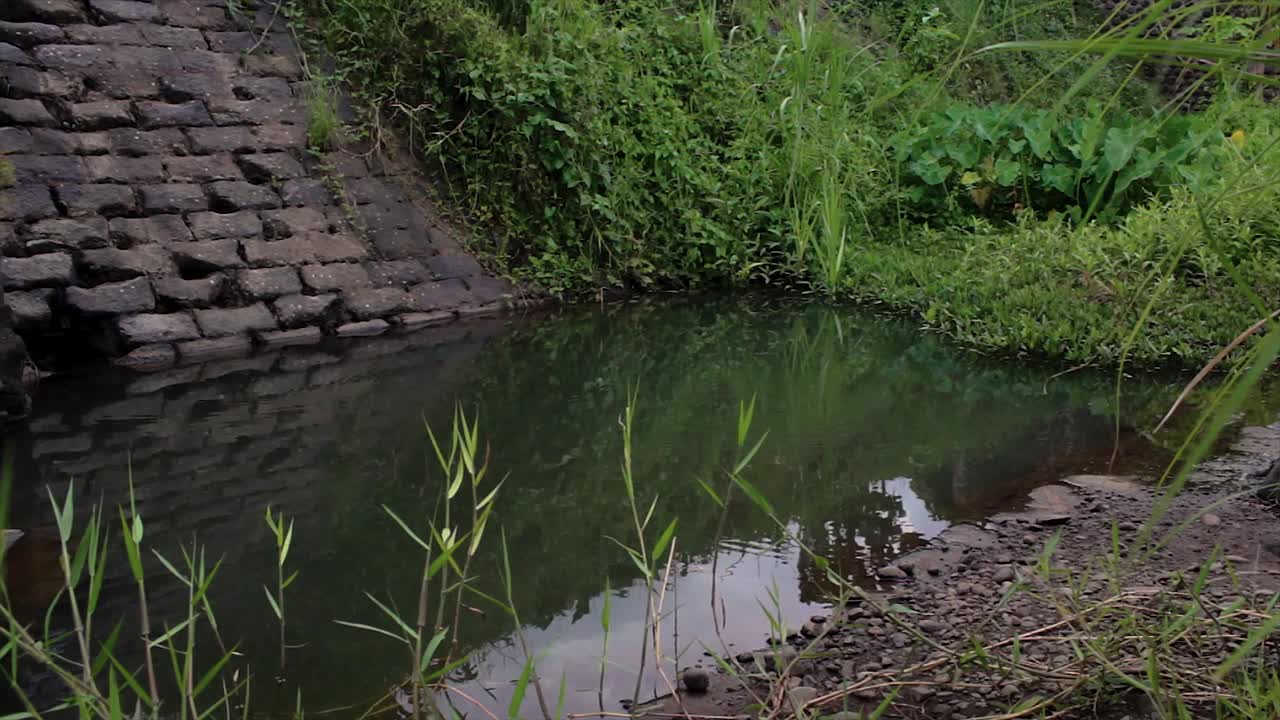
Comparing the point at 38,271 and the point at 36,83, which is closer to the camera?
the point at 38,271

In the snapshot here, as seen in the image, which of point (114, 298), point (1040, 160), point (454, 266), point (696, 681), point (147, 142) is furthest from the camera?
point (1040, 160)

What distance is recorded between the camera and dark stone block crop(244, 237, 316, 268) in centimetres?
496

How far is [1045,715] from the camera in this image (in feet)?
5.34

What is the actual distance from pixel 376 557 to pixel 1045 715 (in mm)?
1628

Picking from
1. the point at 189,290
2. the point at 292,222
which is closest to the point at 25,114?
the point at 189,290

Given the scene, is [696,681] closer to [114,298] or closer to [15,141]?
[114,298]

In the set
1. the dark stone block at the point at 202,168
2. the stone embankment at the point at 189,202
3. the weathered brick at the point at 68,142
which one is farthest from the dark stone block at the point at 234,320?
the weathered brick at the point at 68,142

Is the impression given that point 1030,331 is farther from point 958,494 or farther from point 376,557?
point 376,557

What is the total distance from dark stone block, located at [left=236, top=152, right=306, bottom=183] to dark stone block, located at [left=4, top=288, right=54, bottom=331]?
1.24m

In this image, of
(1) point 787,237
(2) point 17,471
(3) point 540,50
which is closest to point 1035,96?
(1) point 787,237

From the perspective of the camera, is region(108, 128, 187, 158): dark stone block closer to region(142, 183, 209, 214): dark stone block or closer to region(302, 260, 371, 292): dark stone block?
region(142, 183, 209, 214): dark stone block

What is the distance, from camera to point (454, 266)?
562 cm

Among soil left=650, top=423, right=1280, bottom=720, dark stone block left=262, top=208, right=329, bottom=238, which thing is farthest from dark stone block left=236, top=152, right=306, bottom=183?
soil left=650, top=423, right=1280, bottom=720

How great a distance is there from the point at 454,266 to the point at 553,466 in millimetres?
2524
